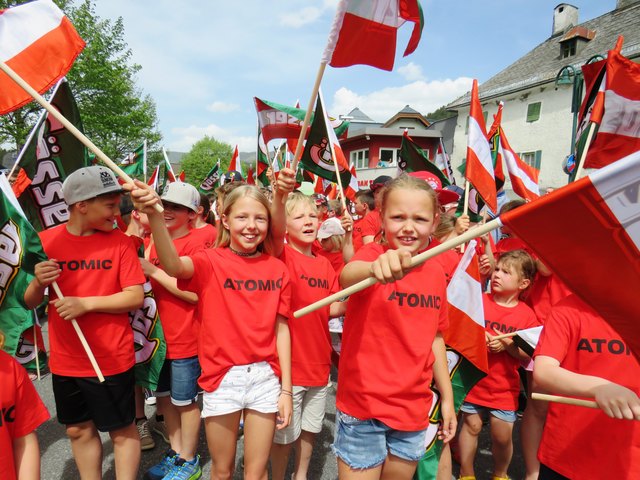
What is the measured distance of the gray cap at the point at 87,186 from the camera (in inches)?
92.4

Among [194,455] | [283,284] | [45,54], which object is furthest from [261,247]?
[45,54]

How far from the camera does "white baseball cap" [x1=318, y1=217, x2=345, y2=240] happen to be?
3.43 meters

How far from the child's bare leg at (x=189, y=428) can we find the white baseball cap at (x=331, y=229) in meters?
1.63

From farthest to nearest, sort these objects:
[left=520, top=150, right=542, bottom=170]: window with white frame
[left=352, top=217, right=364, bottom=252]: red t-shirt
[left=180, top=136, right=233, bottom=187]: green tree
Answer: [left=180, top=136, right=233, bottom=187]: green tree
[left=520, top=150, right=542, bottom=170]: window with white frame
[left=352, top=217, right=364, bottom=252]: red t-shirt

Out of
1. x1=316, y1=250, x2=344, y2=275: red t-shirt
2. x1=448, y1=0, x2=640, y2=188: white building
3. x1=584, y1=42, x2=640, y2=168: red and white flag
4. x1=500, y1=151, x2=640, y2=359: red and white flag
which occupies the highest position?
x1=448, y1=0, x2=640, y2=188: white building

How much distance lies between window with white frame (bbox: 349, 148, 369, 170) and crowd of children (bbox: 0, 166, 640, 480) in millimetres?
31181

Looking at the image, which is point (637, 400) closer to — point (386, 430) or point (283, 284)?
point (386, 430)

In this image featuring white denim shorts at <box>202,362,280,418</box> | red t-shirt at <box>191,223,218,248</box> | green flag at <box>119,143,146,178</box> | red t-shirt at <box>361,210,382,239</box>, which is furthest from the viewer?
green flag at <box>119,143,146,178</box>

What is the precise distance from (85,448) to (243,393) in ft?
3.50

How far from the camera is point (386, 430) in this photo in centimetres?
192

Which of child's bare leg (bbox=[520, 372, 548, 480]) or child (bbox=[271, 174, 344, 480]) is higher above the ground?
child (bbox=[271, 174, 344, 480])

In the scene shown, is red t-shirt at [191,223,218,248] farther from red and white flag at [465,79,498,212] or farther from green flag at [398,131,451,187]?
green flag at [398,131,451,187]

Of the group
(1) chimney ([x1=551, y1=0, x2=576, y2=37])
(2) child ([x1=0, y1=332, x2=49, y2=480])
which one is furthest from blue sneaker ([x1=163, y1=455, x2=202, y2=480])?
(1) chimney ([x1=551, y1=0, x2=576, y2=37])

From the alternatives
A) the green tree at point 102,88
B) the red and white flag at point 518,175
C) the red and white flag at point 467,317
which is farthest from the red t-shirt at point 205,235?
the green tree at point 102,88
